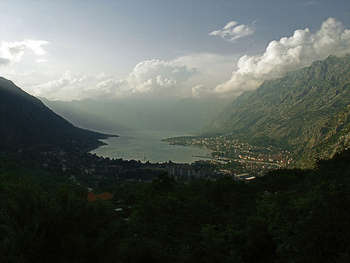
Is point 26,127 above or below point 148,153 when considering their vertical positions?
above

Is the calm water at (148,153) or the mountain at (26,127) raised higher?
the mountain at (26,127)

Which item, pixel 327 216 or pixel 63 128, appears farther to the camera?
pixel 63 128

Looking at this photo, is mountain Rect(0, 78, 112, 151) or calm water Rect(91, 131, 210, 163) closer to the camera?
mountain Rect(0, 78, 112, 151)

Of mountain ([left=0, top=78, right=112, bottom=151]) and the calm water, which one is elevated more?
mountain ([left=0, top=78, right=112, bottom=151])

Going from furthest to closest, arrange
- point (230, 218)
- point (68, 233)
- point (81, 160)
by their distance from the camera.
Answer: point (81, 160), point (230, 218), point (68, 233)

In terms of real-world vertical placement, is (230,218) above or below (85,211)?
below

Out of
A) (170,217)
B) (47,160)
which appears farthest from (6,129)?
(170,217)

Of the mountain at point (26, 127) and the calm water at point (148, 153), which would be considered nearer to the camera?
the mountain at point (26, 127)

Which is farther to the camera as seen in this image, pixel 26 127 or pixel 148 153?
pixel 148 153

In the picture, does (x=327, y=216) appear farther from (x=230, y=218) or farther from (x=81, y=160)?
(x=81, y=160)

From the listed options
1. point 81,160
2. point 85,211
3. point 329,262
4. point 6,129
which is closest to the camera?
point 329,262
